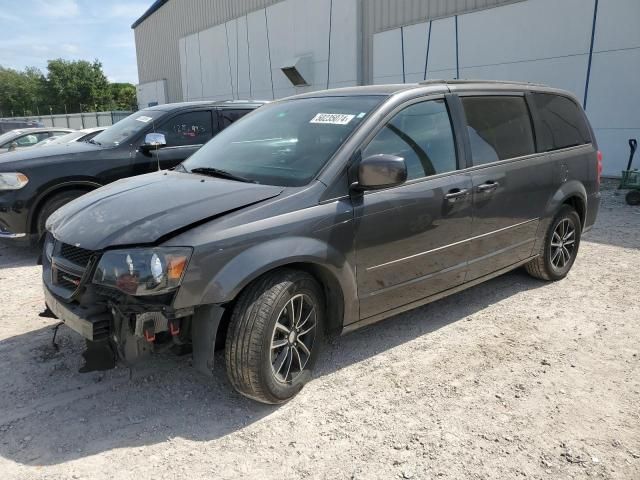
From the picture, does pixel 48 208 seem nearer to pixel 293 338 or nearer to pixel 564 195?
pixel 293 338

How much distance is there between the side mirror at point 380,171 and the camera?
294 cm

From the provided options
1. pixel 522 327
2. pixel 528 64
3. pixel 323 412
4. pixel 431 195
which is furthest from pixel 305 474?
pixel 528 64

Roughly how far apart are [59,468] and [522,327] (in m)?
3.24

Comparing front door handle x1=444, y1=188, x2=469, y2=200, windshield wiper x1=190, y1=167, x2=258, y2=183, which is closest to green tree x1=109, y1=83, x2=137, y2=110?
windshield wiper x1=190, y1=167, x2=258, y2=183

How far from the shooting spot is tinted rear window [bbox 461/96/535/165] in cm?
389

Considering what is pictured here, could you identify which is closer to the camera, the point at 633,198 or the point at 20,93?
the point at 633,198

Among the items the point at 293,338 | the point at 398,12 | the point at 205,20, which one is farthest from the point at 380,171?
the point at 205,20

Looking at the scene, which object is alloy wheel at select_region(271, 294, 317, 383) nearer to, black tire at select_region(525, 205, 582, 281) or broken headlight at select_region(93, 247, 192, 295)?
broken headlight at select_region(93, 247, 192, 295)

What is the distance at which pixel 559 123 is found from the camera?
4762mm

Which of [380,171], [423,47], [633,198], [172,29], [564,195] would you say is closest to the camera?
[380,171]

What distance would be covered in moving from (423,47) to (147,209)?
1349 centimetres

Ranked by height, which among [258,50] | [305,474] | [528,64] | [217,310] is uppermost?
[258,50]

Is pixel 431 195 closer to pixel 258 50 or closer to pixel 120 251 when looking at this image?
pixel 120 251

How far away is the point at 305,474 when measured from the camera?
7.89 feet
